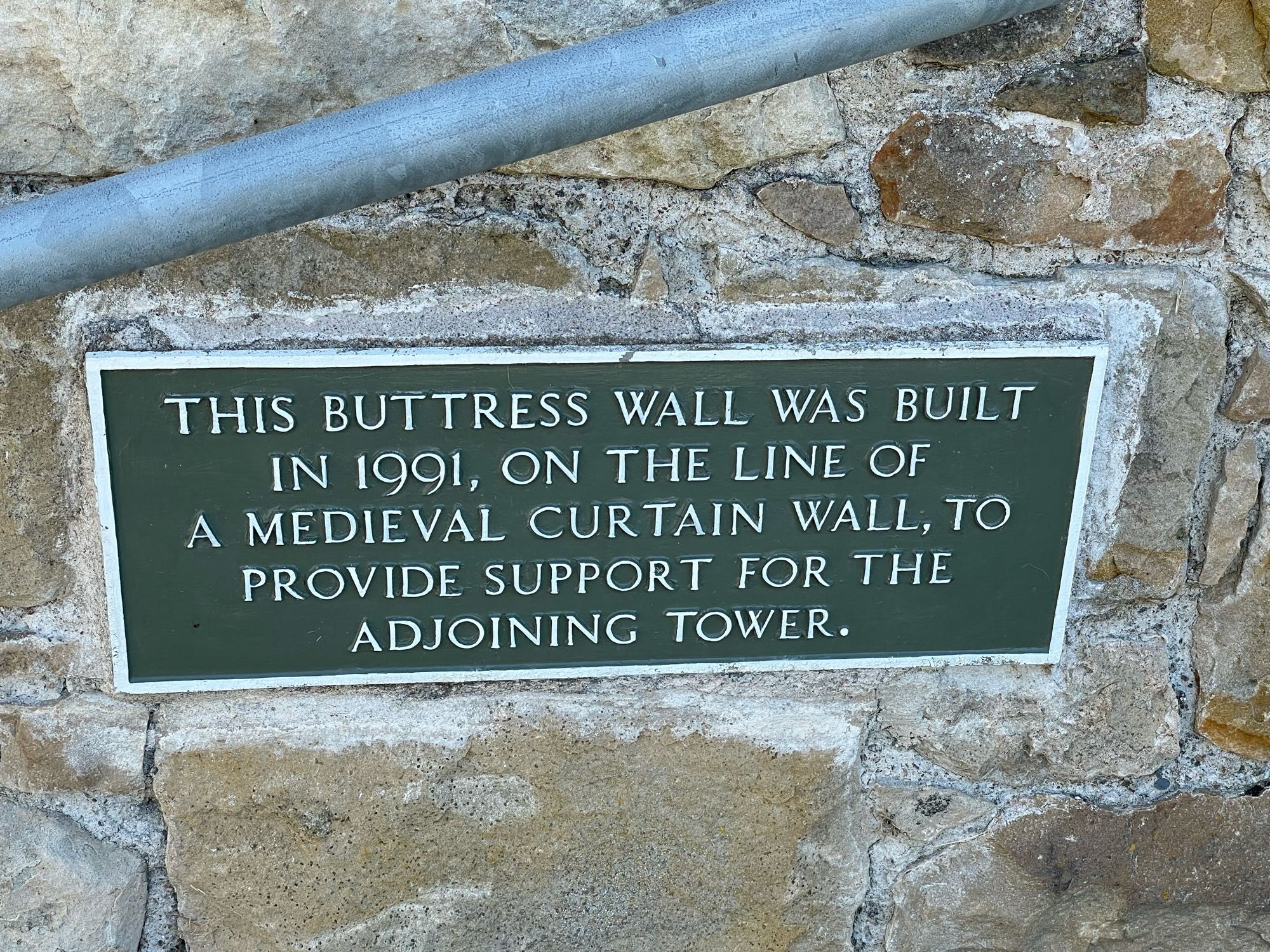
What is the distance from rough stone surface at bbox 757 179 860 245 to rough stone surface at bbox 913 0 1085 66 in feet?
0.51

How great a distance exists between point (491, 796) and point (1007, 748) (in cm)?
63

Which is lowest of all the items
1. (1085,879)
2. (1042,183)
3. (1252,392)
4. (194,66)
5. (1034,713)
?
(1085,879)

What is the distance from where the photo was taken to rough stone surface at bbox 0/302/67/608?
3.68 ft

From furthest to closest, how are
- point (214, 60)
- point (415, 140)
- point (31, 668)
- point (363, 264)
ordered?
point (31, 668) < point (363, 264) < point (214, 60) < point (415, 140)

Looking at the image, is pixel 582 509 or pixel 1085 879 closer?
pixel 582 509

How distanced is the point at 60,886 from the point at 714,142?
3.61 ft

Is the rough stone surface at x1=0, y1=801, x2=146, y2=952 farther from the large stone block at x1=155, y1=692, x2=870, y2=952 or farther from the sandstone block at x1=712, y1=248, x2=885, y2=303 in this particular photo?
the sandstone block at x1=712, y1=248, x2=885, y2=303

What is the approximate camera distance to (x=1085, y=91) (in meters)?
1.16

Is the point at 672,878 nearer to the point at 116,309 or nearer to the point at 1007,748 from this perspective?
the point at 1007,748

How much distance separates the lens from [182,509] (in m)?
1.17

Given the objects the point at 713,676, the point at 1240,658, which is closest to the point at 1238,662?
the point at 1240,658

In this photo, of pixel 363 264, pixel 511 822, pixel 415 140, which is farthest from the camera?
pixel 511 822

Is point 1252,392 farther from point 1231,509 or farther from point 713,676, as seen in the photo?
point 713,676

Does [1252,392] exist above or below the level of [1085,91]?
below
